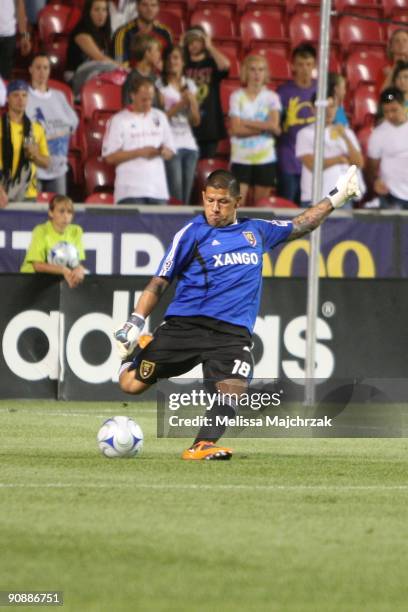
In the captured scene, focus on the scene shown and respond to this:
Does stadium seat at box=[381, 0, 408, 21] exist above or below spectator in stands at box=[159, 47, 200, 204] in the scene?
above

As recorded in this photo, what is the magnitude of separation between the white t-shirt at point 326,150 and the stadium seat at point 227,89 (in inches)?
78.1

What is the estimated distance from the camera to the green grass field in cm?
526

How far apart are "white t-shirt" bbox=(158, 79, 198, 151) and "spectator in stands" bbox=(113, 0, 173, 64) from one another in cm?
72

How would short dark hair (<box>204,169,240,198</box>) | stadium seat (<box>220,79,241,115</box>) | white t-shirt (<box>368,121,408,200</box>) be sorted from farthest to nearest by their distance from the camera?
stadium seat (<box>220,79,241,115</box>) < white t-shirt (<box>368,121,408,200</box>) < short dark hair (<box>204,169,240,198</box>)

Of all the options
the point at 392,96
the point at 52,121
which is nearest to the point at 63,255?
the point at 52,121

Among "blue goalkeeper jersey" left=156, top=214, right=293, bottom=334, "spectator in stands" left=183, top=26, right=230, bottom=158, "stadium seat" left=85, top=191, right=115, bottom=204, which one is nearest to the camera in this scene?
"blue goalkeeper jersey" left=156, top=214, right=293, bottom=334

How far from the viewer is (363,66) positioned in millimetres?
20312

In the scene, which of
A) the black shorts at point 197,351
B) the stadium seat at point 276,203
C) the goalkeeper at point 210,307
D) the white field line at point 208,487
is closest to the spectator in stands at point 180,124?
the stadium seat at point 276,203

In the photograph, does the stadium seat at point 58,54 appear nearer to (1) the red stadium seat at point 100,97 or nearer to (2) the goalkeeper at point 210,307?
(1) the red stadium seat at point 100,97

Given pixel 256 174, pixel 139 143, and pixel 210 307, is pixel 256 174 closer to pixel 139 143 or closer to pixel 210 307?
pixel 139 143

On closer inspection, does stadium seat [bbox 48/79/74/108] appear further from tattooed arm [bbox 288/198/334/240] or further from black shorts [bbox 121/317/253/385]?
black shorts [bbox 121/317/253/385]

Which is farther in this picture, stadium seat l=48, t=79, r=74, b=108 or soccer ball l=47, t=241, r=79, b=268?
stadium seat l=48, t=79, r=74, b=108

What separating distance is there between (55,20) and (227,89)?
7.60 ft

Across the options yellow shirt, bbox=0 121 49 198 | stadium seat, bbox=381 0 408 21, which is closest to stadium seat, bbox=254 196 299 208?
yellow shirt, bbox=0 121 49 198
